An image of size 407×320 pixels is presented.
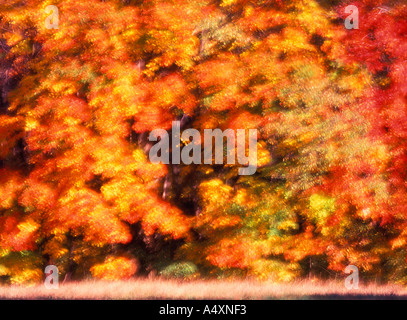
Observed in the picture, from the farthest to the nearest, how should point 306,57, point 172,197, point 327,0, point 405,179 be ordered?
point 172,197 → point 327,0 → point 306,57 → point 405,179

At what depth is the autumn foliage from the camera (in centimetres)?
1038

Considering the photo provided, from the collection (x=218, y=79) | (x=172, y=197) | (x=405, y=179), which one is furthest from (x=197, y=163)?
(x=405, y=179)

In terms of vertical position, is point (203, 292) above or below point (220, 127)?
below

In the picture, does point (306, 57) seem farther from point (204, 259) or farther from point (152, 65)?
point (204, 259)

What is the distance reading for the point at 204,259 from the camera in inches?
Answer: 456

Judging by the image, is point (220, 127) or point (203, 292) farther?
point (220, 127)

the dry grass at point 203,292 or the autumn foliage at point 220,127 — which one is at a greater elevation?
the autumn foliage at point 220,127

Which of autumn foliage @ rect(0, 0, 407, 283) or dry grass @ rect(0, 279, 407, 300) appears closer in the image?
dry grass @ rect(0, 279, 407, 300)

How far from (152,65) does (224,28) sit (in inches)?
82.9

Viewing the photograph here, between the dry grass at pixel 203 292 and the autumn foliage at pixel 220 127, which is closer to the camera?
the dry grass at pixel 203 292

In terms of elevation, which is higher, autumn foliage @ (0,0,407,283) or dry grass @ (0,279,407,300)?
autumn foliage @ (0,0,407,283)

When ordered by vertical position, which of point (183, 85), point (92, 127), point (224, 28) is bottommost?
point (92, 127)

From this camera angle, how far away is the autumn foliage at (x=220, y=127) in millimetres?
10375

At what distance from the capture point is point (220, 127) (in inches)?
464
